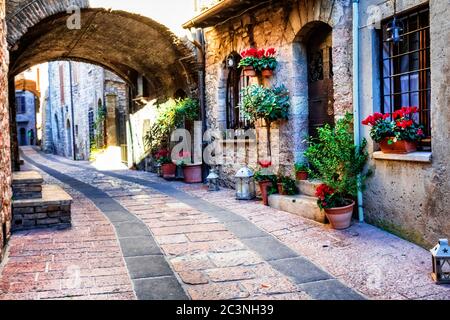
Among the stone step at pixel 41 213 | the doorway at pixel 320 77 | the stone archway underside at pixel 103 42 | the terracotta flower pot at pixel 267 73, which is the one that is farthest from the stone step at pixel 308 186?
the stone archway underside at pixel 103 42

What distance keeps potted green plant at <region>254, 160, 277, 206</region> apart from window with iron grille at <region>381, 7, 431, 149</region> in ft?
7.61

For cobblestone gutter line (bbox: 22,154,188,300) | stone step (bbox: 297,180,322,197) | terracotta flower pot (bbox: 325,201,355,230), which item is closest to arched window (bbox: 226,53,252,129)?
stone step (bbox: 297,180,322,197)

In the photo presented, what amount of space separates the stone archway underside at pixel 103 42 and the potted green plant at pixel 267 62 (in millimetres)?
2997

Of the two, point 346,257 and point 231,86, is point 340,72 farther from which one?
point 231,86

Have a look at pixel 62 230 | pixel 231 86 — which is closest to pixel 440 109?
pixel 62 230

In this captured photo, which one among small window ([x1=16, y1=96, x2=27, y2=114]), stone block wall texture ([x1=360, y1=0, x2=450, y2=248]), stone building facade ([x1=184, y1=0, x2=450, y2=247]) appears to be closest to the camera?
stone block wall texture ([x1=360, y1=0, x2=450, y2=248])

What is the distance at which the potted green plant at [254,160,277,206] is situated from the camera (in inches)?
286

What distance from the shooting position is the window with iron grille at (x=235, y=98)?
29.9 feet

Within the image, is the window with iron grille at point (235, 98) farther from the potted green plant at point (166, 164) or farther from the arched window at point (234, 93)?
the potted green plant at point (166, 164)

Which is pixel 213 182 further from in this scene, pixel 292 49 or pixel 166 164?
pixel 292 49

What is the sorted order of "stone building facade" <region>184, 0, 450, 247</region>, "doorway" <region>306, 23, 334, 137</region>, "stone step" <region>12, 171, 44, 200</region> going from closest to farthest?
1. "stone building facade" <region>184, 0, 450, 247</region>
2. "stone step" <region>12, 171, 44, 200</region>
3. "doorway" <region>306, 23, 334, 137</region>

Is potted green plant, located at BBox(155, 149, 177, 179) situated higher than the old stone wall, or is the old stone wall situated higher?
the old stone wall

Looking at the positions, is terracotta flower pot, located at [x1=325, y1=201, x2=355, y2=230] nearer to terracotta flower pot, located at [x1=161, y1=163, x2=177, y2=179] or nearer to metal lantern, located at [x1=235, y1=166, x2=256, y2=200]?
metal lantern, located at [x1=235, y1=166, x2=256, y2=200]

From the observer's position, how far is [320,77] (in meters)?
6.98
